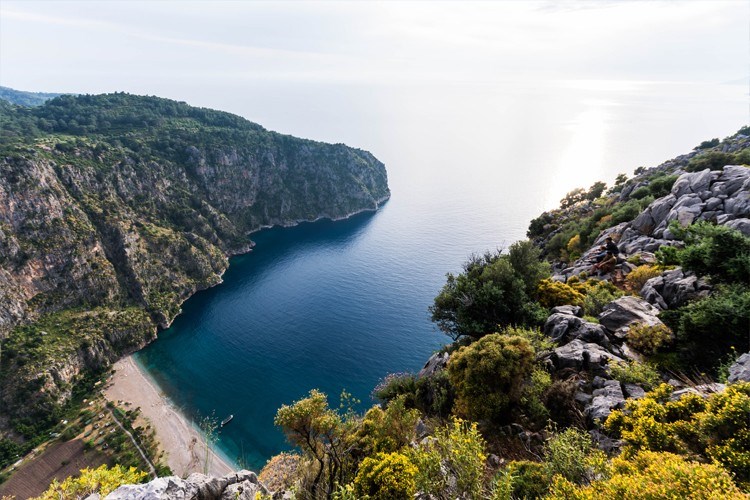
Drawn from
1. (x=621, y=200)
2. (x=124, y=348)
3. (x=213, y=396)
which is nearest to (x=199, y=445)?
(x=213, y=396)

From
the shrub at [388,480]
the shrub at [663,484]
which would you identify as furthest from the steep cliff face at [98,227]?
the shrub at [663,484]

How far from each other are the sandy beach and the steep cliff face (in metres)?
9.86

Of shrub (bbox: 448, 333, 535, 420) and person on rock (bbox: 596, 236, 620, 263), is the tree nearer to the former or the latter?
person on rock (bbox: 596, 236, 620, 263)

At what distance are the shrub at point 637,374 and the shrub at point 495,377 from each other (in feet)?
15.7

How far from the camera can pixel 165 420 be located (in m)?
69.2

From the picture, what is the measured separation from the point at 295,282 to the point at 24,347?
76.0 meters

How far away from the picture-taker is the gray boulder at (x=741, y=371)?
14.6 m

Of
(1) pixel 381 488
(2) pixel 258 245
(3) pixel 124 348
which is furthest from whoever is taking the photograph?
(2) pixel 258 245

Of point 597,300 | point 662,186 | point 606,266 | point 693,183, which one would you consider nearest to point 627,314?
point 597,300

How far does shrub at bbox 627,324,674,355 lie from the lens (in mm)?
21531

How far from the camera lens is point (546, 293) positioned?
35312 millimetres

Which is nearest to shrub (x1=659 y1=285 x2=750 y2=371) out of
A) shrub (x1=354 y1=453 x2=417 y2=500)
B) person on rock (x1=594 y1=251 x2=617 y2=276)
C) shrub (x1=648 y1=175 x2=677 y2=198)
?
person on rock (x1=594 y1=251 x2=617 y2=276)

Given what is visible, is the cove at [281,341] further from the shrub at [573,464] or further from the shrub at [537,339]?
the shrub at [573,464]

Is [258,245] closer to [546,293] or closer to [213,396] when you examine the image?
[213,396]
